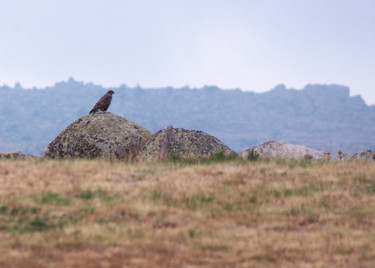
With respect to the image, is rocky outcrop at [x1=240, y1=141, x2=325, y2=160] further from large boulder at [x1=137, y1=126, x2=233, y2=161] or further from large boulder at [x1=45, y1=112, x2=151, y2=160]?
large boulder at [x1=45, y1=112, x2=151, y2=160]

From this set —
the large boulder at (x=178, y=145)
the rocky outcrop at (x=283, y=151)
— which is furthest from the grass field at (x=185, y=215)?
the rocky outcrop at (x=283, y=151)

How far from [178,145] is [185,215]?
9.61m

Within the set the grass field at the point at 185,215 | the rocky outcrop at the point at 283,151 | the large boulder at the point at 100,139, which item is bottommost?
the grass field at the point at 185,215

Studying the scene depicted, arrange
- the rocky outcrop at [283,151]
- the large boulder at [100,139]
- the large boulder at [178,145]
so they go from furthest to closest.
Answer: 1. the rocky outcrop at [283,151]
2. the large boulder at [100,139]
3. the large boulder at [178,145]

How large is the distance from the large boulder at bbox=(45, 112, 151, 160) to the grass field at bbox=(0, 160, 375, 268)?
6.35m

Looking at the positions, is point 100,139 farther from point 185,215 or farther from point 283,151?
point 185,215

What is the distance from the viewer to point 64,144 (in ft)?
68.3

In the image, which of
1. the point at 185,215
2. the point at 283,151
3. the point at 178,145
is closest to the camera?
the point at 185,215

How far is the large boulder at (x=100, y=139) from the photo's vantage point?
780 inches

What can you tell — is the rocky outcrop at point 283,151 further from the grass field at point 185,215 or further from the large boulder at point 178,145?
the grass field at point 185,215

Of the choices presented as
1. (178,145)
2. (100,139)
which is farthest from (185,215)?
(100,139)

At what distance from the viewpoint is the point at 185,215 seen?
31.9 ft

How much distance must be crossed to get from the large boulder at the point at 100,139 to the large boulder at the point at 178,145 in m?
0.89

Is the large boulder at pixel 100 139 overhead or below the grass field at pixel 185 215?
overhead
